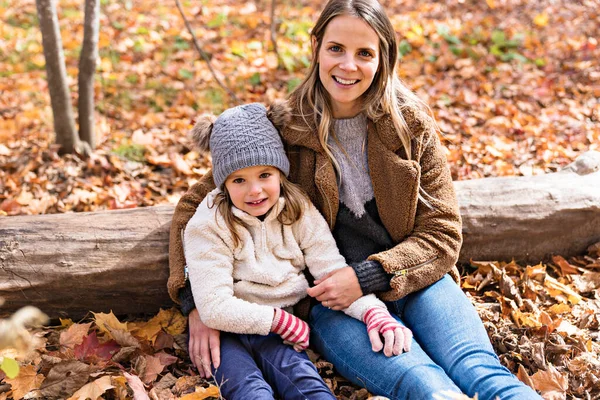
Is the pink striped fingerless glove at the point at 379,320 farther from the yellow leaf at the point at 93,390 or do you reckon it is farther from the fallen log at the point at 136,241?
the yellow leaf at the point at 93,390

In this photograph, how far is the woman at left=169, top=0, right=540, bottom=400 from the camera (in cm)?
252

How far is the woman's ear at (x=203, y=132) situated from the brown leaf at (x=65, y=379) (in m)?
1.13

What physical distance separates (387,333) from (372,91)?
1.17 meters

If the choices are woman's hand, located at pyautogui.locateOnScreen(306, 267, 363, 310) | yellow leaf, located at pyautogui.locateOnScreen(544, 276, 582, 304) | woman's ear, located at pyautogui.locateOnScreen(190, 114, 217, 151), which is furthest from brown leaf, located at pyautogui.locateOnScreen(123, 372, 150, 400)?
yellow leaf, located at pyautogui.locateOnScreen(544, 276, 582, 304)

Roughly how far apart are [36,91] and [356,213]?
3923 millimetres

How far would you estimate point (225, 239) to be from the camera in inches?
101

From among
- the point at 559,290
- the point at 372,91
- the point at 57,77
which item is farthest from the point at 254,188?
the point at 57,77

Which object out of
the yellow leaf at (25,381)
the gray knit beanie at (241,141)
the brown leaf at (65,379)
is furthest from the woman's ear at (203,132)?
the yellow leaf at (25,381)

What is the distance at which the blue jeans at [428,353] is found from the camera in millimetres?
2249

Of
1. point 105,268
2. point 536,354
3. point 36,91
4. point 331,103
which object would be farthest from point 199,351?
point 36,91

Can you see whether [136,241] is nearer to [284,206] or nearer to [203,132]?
[203,132]

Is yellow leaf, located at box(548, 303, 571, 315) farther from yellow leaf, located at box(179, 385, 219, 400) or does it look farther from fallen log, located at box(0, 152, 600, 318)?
yellow leaf, located at box(179, 385, 219, 400)

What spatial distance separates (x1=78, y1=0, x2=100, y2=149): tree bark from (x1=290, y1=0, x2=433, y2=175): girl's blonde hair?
198 cm

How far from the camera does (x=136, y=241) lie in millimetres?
2936
